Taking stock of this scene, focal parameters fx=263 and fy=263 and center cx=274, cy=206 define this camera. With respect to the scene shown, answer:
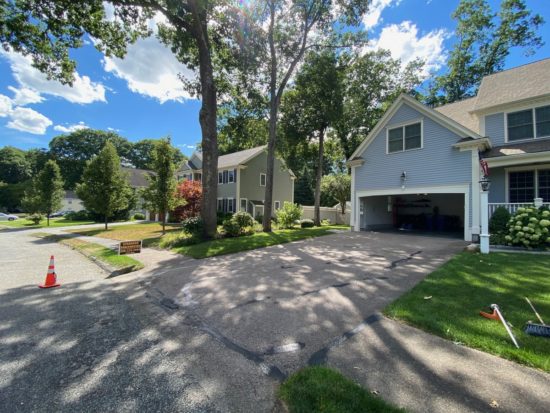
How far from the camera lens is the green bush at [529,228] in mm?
8648

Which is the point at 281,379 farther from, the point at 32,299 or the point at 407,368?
the point at 32,299

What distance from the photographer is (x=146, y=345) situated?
11.8ft

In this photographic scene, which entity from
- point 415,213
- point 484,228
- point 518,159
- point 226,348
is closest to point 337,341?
point 226,348

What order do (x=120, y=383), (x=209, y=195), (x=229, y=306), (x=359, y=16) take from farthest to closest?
(x=359, y=16) < (x=209, y=195) < (x=229, y=306) < (x=120, y=383)

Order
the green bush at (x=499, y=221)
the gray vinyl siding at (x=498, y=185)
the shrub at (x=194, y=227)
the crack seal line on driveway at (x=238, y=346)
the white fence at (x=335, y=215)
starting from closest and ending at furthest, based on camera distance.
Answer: the crack seal line on driveway at (x=238, y=346), the green bush at (x=499, y=221), the gray vinyl siding at (x=498, y=185), the shrub at (x=194, y=227), the white fence at (x=335, y=215)

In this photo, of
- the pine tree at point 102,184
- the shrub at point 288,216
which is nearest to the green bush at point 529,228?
the shrub at point 288,216

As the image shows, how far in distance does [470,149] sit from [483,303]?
32.1 ft

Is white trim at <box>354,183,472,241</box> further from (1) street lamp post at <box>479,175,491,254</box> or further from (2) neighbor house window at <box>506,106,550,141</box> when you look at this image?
(2) neighbor house window at <box>506,106,550,141</box>

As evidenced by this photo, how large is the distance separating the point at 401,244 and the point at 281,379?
9.47m

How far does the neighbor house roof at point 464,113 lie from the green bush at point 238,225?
12684 mm

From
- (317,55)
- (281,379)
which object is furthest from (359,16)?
(281,379)

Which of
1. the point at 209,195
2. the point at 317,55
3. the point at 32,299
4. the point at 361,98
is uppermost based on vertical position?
the point at 317,55

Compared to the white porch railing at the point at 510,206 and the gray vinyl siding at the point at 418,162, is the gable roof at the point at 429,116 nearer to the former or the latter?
the gray vinyl siding at the point at 418,162

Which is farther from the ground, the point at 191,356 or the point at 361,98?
the point at 361,98
